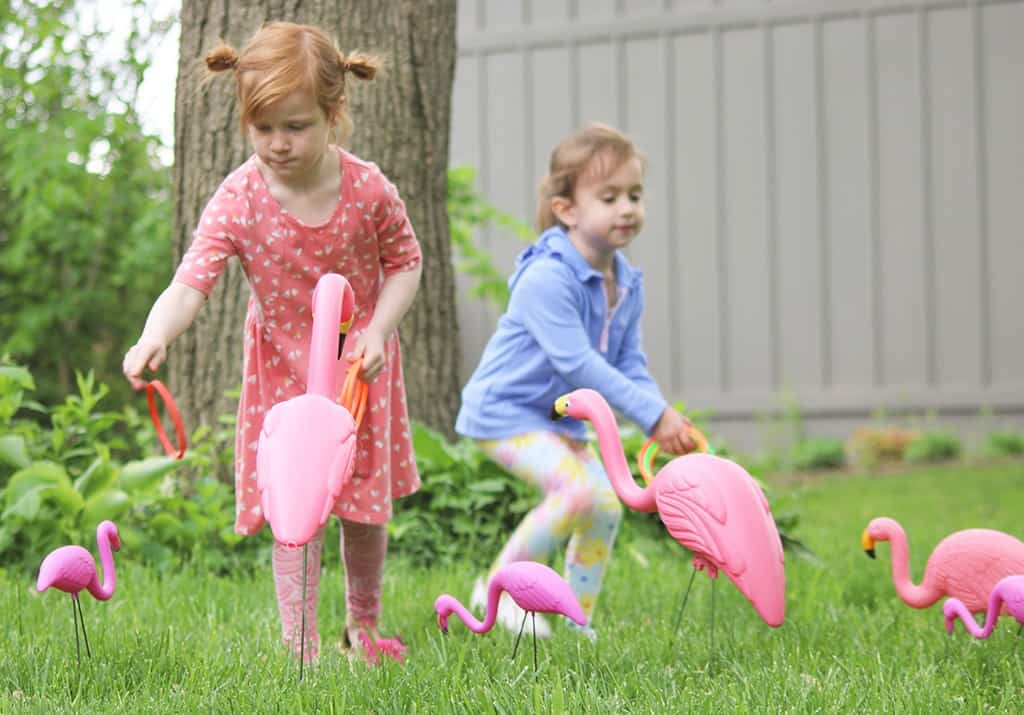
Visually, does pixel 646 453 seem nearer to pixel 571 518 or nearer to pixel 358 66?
pixel 571 518

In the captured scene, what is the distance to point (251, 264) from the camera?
285 cm

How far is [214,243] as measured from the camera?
8.87 feet

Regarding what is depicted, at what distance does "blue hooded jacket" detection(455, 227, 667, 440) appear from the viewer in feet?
10.6

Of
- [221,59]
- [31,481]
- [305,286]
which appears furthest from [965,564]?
[31,481]

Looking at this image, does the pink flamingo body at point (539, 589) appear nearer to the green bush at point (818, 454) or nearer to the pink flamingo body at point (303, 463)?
the pink flamingo body at point (303, 463)

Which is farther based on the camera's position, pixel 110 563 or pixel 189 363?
pixel 189 363

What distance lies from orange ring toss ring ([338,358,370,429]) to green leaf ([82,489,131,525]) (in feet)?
4.92

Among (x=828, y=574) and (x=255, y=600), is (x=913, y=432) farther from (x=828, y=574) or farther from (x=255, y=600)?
(x=255, y=600)

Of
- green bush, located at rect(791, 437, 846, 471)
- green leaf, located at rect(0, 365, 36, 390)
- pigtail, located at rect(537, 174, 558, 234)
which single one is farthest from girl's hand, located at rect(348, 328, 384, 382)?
green bush, located at rect(791, 437, 846, 471)

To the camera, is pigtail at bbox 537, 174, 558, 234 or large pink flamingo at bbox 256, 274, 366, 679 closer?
large pink flamingo at bbox 256, 274, 366, 679

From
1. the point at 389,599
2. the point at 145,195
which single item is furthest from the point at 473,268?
the point at 389,599

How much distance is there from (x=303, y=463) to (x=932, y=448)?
6635 millimetres

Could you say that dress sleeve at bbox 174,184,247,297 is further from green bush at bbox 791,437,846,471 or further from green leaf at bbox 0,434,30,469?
green bush at bbox 791,437,846,471

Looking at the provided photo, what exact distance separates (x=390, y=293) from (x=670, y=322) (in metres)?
6.00
